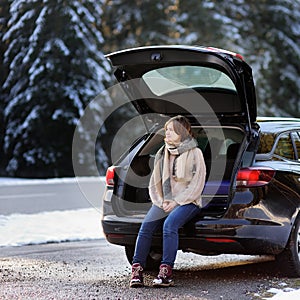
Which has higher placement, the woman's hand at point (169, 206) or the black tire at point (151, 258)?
the woman's hand at point (169, 206)

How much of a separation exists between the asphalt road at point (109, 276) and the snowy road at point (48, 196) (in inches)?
191

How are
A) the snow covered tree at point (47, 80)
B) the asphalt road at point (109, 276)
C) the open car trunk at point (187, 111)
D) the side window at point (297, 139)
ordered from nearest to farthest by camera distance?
the asphalt road at point (109, 276), the open car trunk at point (187, 111), the side window at point (297, 139), the snow covered tree at point (47, 80)

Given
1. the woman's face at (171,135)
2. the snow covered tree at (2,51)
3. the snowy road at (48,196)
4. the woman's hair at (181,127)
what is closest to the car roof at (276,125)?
the woman's hair at (181,127)

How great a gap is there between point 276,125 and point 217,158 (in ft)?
2.13

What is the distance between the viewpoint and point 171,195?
6.76 meters

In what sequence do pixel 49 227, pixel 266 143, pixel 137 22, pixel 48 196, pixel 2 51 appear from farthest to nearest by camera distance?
pixel 137 22 → pixel 2 51 → pixel 48 196 → pixel 49 227 → pixel 266 143

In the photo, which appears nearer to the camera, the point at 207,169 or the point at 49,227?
the point at 207,169

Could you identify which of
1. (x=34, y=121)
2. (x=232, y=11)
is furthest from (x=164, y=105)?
(x=232, y=11)

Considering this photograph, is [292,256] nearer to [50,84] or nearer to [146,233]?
[146,233]

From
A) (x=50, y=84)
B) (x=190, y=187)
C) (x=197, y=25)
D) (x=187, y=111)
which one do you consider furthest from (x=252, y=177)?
(x=197, y=25)

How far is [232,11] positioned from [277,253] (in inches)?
1277

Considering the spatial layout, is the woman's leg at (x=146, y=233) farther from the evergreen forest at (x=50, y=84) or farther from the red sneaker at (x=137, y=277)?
the evergreen forest at (x=50, y=84)

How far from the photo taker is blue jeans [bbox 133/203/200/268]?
6.55m

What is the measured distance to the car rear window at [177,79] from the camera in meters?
7.24
